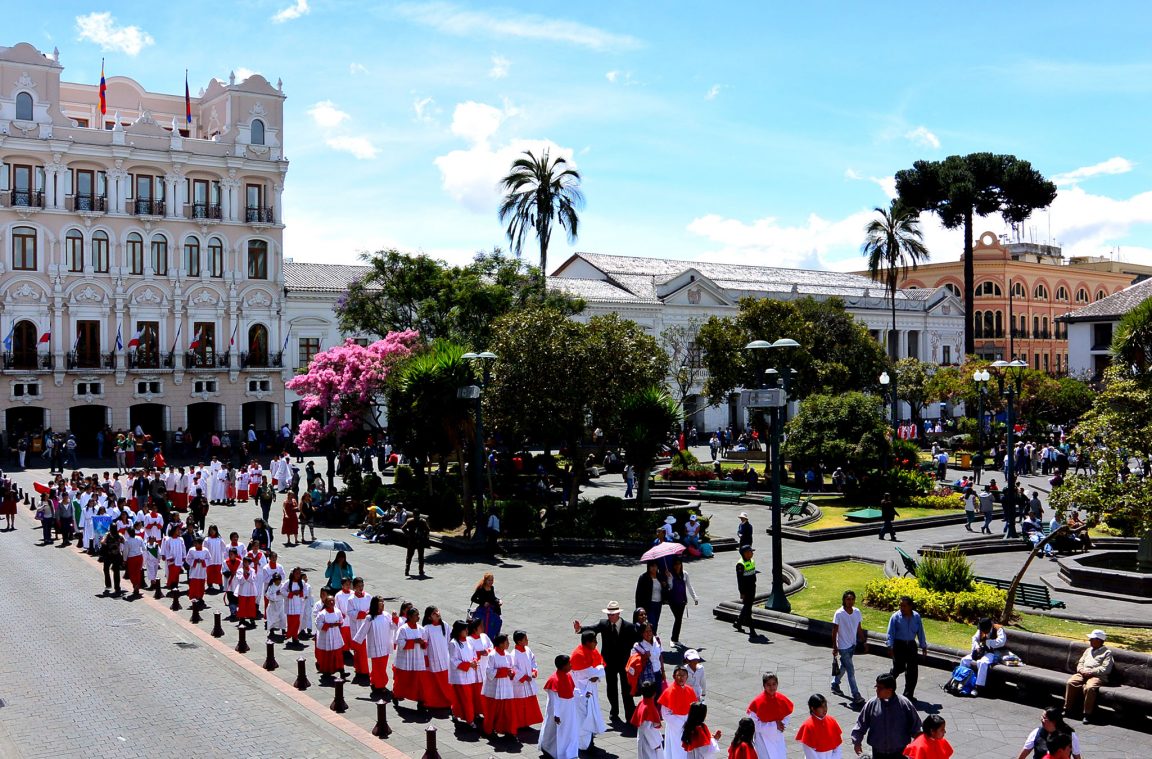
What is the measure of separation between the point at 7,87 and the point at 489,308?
1006 inches

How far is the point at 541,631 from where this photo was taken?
1725 centimetres

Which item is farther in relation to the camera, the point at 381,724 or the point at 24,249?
the point at 24,249

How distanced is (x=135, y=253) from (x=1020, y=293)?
2595 inches

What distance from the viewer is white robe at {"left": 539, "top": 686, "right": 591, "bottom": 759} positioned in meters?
11.4

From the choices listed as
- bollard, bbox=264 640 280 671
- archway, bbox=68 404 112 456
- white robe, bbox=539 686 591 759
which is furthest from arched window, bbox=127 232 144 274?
white robe, bbox=539 686 591 759

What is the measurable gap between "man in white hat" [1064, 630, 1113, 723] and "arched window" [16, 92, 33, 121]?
157ft

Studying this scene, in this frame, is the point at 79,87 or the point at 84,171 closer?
the point at 84,171

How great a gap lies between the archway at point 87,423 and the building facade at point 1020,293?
57.0 meters

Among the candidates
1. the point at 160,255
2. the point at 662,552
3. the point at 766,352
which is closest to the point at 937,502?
the point at 766,352

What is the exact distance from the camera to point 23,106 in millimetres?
46844

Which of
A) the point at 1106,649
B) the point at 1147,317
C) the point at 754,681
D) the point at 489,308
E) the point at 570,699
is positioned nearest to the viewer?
the point at 570,699

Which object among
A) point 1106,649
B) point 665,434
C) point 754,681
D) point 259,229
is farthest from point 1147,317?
point 259,229

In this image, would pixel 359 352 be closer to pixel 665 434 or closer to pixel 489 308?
pixel 489 308

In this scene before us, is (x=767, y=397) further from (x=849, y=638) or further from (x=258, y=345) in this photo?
(x=258, y=345)
